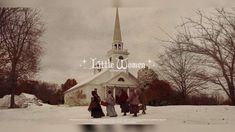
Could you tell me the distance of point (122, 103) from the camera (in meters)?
3.31

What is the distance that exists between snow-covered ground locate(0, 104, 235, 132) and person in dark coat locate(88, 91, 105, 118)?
0.13ft

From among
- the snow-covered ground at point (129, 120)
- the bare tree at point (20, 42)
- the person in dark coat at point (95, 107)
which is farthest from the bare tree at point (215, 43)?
the bare tree at point (20, 42)

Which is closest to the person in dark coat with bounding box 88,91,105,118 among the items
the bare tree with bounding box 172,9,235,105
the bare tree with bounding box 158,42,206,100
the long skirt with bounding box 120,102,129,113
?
the long skirt with bounding box 120,102,129,113

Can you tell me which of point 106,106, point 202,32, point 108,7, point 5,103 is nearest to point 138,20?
point 108,7

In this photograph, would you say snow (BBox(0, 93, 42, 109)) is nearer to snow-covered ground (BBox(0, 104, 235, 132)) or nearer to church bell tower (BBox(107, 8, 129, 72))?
snow-covered ground (BBox(0, 104, 235, 132))

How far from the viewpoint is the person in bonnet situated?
10.8ft

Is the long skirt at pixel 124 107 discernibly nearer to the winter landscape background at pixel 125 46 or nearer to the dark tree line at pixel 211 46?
the winter landscape background at pixel 125 46

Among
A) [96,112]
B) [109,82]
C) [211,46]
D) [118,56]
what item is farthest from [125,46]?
[211,46]

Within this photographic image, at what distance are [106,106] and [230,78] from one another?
100cm

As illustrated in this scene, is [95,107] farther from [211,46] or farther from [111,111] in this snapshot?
[211,46]

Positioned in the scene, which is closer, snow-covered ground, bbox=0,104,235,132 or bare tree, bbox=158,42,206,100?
snow-covered ground, bbox=0,104,235,132

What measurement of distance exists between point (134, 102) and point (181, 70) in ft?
1.52

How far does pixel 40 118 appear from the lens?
10.9 feet

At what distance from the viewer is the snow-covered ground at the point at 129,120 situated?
323 cm
